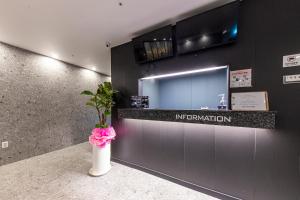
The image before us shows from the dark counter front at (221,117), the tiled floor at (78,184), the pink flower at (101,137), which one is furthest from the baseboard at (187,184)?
the dark counter front at (221,117)

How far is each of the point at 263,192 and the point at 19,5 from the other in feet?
13.8

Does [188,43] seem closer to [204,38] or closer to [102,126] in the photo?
[204,38]

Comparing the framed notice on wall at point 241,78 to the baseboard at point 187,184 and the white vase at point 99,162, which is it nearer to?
the baseboard at point 187,184

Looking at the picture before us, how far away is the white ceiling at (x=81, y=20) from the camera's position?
1989 millimetres

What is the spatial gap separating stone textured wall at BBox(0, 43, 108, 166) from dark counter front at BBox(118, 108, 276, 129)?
10.2 ft

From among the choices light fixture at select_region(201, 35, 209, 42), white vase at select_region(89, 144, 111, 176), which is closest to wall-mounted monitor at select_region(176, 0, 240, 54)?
light fixture at select_region(201, 35, 209, 42)

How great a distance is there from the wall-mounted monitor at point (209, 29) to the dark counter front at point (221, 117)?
39.4 inches

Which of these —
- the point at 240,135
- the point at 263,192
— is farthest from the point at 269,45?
the point at 263,192

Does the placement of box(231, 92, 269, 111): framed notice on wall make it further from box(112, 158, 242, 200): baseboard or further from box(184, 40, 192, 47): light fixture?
box(112, 158, 242, 200): baseboard

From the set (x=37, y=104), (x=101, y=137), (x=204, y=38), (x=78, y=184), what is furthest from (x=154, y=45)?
(x=37, y=104)

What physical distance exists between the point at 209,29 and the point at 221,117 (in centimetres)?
126

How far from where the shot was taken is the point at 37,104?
144 inches

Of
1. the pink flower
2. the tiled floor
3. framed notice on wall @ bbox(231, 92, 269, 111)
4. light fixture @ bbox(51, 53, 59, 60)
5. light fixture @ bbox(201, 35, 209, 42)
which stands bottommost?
the tiled floor

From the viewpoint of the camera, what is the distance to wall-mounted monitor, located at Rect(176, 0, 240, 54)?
5.93 ft
